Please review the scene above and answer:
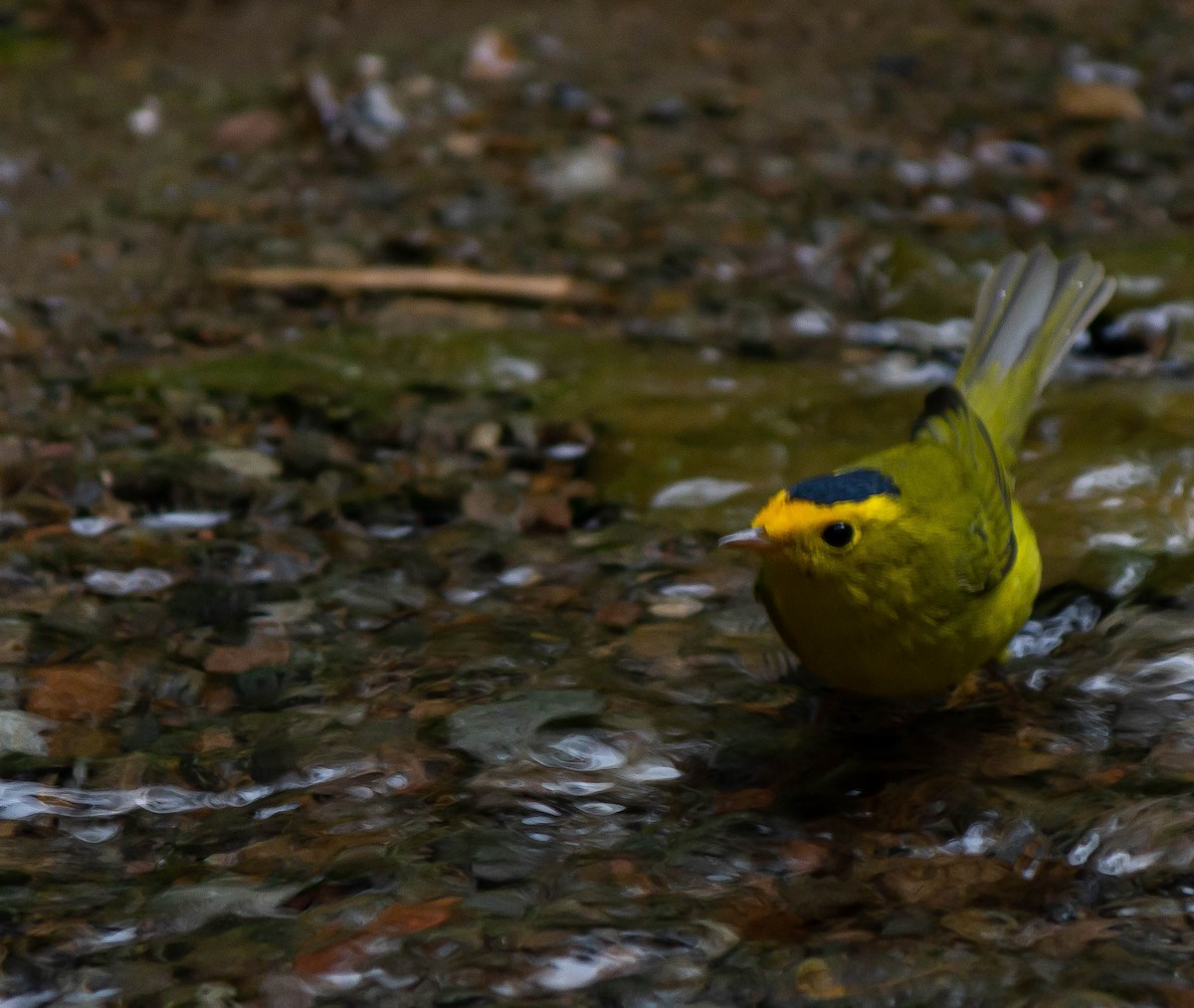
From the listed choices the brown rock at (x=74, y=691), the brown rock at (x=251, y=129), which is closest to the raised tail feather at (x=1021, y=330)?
the brown rock at (x=74, y=691)

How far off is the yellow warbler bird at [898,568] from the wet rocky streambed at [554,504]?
0.79ft

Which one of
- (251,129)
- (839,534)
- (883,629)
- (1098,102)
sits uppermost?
(251,129)

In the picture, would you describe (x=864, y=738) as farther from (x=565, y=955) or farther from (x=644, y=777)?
(x=565, y=955)

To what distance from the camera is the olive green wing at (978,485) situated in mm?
3205

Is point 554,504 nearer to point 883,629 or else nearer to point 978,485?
point 978,485

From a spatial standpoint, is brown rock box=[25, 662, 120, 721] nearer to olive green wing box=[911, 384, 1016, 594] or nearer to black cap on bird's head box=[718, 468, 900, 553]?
black cap on bird's head box=[718, 468, 900, 553]

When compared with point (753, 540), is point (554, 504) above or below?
below

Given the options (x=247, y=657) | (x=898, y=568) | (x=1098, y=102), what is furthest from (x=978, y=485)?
(x=1098, y=102)

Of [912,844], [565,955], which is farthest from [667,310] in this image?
[565,955]

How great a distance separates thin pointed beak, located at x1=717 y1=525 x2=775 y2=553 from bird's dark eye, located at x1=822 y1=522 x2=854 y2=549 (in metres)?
0.11

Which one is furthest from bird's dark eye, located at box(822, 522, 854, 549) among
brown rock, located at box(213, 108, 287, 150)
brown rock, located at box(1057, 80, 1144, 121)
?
brown rock, located at box(1057, 80, 1144, 121)

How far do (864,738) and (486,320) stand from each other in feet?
8.97

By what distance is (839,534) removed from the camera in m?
3.02

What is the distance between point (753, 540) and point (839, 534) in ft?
0.59
